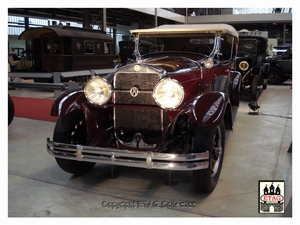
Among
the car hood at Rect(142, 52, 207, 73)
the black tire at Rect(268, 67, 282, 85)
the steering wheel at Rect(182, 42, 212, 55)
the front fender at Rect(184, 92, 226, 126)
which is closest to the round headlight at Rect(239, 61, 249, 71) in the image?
the black tire at Rect(268, 67, 282, 85)

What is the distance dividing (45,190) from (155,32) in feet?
8.09

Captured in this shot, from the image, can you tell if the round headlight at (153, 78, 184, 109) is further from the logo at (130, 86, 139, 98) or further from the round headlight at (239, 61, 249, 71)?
the round headlight at (239, 61, 249, 71)

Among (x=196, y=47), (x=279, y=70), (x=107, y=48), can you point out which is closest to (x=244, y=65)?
(x=279, y=70)

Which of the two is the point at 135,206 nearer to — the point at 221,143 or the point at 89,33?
the point at 221,143

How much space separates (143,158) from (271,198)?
1.15 m

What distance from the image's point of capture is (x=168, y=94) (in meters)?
2.91

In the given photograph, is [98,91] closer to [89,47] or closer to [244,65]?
[244,65]

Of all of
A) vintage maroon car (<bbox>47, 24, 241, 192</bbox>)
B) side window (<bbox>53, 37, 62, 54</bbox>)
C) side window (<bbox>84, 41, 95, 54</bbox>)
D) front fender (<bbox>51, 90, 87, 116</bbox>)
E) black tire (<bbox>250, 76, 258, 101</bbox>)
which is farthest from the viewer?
side window (<bbox>84, 41, 95, 54</bbox>)

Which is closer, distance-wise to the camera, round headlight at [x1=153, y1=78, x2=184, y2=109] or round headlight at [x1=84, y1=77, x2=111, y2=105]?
round headlight at [x1=153, y1=78, x2=184, y2=109]

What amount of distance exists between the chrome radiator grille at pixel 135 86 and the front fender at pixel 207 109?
0.40m

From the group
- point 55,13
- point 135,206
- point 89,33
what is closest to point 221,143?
point 135,206

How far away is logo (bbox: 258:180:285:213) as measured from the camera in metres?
2.66

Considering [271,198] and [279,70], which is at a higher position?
[279,70]

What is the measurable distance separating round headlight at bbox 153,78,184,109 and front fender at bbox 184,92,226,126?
144mm
